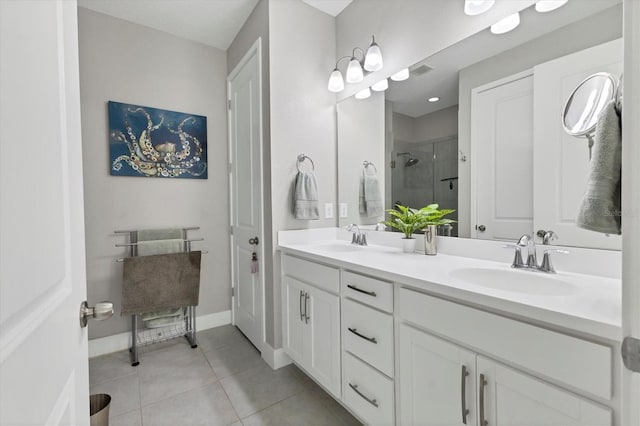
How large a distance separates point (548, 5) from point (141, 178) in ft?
9.28

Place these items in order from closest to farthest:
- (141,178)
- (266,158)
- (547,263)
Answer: (547,263) < (266,158) < (141,178)

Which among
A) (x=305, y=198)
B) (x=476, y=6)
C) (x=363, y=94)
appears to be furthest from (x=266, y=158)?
(x=476, y=6)

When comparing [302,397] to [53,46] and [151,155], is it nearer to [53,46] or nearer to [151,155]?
Answer: [53,46]

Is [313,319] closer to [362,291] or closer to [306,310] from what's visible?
[306,310]

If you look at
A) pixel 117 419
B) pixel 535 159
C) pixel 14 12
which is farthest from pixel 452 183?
pixel 117 419

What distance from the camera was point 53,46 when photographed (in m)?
0.51

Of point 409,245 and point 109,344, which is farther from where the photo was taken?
point 109,344

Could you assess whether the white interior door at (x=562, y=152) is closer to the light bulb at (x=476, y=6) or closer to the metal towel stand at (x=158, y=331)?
the light bulb at (x=476, y=6)

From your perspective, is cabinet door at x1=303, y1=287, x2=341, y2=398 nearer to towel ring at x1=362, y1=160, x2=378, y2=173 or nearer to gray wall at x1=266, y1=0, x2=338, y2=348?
gray wall at x1=266, y1=0, x2=338, y2=348

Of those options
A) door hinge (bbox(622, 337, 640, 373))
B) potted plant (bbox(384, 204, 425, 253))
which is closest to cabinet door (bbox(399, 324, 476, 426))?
door hinge (bbox(622, 337, 640, 373))

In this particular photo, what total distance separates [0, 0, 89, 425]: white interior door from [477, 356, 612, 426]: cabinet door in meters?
1.05

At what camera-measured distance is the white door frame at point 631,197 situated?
42cm

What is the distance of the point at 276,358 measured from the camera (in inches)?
80.2

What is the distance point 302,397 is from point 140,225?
1.87 meters
